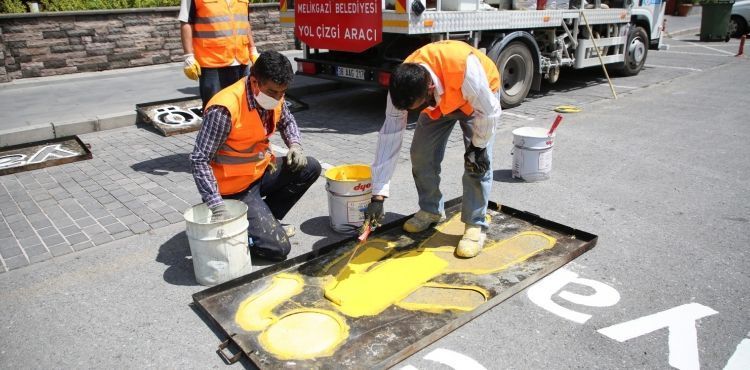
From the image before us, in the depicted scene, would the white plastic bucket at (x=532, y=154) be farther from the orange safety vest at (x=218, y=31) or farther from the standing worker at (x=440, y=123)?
the orange safety vest at (x=218, y=31)

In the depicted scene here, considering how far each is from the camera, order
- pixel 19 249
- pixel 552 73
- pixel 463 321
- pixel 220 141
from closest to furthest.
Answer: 1. pixel 463 321
2. pixel 220 141
3. pixel 19 249
4. pixel 552 73

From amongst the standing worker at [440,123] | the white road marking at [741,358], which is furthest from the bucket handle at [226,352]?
the white road marking at [741,358]

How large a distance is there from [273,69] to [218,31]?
7.58 feet

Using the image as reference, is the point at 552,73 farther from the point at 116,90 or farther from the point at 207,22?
the point at 116,90

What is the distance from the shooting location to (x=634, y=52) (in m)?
10.5

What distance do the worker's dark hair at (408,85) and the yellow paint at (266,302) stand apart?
1.24 meters

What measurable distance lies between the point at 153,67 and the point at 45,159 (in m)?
5.69

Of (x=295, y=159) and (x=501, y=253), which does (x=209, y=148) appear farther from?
(x=501, y=253)

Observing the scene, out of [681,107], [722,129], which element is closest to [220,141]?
[722,129]

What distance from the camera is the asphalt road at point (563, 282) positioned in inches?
103

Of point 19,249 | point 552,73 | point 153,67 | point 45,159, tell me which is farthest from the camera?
point 153,67

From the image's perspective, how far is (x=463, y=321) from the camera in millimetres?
2797

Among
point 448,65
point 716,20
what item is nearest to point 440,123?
point 448,65

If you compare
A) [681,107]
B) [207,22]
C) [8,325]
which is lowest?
[8,325]
